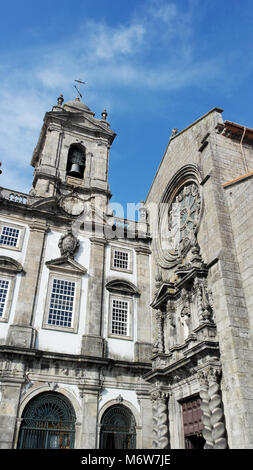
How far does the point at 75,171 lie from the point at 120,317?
8.21m

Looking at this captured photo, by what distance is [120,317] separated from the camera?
57.6 feet

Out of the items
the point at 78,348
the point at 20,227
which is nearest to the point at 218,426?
the point at 78,348

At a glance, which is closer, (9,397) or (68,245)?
(9,397)

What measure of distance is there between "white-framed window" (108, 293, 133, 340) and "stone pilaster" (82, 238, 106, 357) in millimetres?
641

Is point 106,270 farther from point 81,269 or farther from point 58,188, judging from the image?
point 58,188

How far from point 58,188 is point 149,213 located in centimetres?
496

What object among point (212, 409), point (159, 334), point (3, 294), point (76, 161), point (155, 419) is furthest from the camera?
point (76, 161)

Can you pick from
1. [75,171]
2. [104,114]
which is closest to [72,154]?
[75,171]

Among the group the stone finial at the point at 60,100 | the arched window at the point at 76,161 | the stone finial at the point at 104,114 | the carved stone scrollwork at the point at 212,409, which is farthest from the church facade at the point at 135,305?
the stone finial at the point at 104,114

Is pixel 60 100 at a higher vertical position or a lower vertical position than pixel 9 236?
higher

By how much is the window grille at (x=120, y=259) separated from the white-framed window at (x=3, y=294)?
16.8ft

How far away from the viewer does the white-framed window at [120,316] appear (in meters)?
17.1

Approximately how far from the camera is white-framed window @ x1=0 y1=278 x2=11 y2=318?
1553cm

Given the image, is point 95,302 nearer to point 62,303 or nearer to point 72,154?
point 62,303
